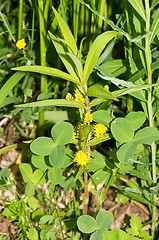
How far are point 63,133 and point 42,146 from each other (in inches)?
3.0

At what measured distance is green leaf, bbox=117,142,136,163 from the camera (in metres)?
0.88

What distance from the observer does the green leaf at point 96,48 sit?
2.62ft

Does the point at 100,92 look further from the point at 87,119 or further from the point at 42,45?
the point at 42,45

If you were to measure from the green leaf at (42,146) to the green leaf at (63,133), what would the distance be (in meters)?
0.02

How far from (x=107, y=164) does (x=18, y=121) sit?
2.04ft

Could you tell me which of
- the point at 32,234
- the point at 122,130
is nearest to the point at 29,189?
the point at 32,234

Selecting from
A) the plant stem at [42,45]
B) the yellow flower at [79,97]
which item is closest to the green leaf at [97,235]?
the yellow flower at [79,97]

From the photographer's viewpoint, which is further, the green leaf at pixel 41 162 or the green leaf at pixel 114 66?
the green leaf at pixel 114 66

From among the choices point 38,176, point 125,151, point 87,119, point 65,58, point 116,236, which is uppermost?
point 65,58

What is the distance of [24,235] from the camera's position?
44.0 inches

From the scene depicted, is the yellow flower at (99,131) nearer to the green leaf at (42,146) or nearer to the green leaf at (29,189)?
the green leaf at (42,146)

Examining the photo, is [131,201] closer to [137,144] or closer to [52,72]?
[137,144]

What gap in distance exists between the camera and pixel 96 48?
2.67 feet

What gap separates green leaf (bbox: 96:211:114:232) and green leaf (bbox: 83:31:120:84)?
42 cm
